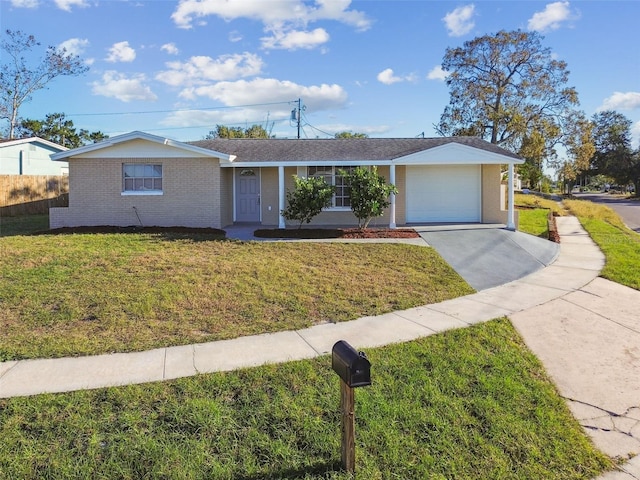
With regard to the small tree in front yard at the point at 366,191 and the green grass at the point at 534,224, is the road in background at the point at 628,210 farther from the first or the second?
the small tree in front yard at the point at 366,191

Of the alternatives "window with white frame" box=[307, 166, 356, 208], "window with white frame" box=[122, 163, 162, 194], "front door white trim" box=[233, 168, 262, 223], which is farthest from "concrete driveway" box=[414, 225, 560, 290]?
"window with white frame" box=[122, 163, 162, 194]

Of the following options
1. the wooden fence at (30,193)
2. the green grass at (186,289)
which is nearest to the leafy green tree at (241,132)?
the wooden fence at (30,193)

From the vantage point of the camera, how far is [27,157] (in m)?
26.8

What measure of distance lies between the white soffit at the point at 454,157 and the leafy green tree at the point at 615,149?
65.0m

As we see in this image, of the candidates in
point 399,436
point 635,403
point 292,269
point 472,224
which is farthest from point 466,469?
point 472,224

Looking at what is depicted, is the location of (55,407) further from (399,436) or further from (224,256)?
(224,256)

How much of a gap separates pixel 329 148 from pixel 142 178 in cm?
697

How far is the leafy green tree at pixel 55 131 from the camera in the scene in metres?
43.3

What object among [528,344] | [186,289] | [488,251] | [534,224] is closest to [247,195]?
[488,251]

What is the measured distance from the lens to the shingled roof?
16.5 m

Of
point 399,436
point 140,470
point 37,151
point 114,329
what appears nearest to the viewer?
point 140,470

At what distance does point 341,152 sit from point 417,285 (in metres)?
9.42

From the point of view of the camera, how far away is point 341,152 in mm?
17172

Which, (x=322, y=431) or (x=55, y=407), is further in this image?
(x=55, y=407)
